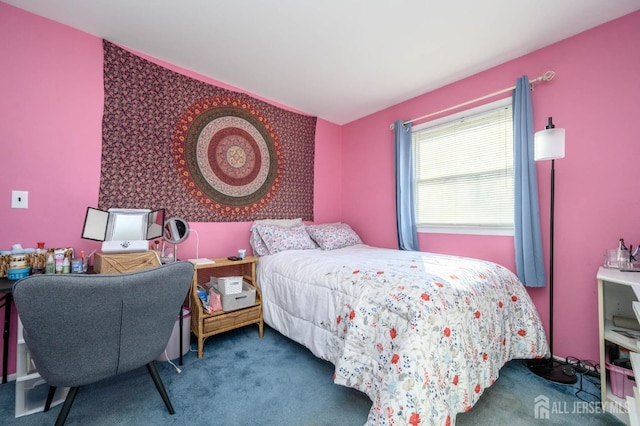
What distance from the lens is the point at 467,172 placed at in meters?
2.60

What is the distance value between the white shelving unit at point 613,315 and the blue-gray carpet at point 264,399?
3.2 inches

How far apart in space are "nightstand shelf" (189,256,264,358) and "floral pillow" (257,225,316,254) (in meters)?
0.26

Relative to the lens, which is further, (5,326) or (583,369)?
(583,369)

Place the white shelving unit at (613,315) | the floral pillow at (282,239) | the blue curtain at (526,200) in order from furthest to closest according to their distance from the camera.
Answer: the floral pillow at (282,239) → the blue curtain at (526,200) → the white shelving unit at (613,315)

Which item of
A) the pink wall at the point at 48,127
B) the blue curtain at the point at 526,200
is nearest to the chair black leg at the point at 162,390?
the pink wall at the point at 48,127

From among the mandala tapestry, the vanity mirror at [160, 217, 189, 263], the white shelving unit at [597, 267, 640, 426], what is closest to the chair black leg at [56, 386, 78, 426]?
the vanity mirror at [160, 217, 189, 263]

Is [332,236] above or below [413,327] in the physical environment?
above

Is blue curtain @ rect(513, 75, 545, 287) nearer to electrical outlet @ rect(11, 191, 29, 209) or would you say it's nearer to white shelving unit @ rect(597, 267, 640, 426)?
white shelving unit @ rect(597, 267, 640, 426)

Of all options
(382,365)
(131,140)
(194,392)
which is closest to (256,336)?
(194,392)

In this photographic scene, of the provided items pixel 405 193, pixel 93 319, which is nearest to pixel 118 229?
pixel 93 319

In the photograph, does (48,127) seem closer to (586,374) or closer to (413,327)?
(413,327)

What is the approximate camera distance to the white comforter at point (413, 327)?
1.17 meters

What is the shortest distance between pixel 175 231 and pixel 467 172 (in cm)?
276

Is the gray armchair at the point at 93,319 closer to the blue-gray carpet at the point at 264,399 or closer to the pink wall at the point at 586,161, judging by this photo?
the blue-gray carpet at the point at 264,399
